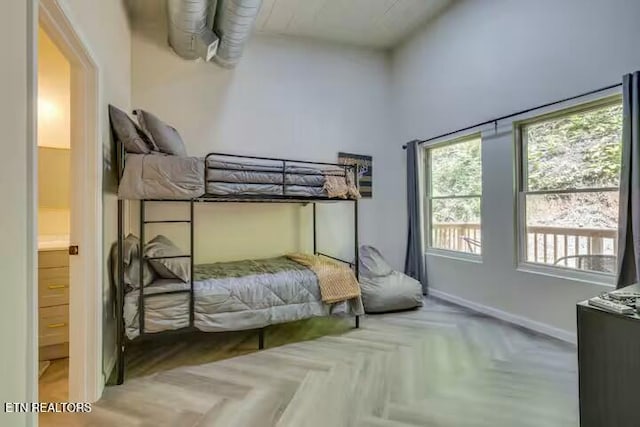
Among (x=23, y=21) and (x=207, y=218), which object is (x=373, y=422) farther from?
(x=207, y=218)

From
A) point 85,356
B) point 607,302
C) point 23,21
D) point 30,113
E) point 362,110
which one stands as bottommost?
point 85,356

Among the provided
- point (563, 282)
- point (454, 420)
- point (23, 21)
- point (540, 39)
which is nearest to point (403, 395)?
point (454, 420)

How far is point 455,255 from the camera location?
4.14m

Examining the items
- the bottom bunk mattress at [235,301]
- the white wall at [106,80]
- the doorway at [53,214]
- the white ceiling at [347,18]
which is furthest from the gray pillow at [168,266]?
the white ceiling at [347,18]

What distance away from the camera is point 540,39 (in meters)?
3.07

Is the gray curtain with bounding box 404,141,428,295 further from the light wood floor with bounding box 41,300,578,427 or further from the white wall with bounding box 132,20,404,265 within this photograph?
the light wood floor with bounding box 41,300,578,427

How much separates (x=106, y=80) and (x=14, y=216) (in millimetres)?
1696

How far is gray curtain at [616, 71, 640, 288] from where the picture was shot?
7.73 ft

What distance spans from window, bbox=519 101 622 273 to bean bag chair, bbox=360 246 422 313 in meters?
1.21

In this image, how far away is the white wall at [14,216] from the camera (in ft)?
3.37

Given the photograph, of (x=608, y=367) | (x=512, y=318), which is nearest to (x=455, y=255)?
(x=512, y=318)

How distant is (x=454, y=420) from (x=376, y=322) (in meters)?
1.65

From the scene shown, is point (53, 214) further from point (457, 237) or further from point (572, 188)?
point (572, 188)

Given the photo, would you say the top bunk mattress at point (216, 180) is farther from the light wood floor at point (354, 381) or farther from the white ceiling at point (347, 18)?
the white ceiling at point (347, 18)
